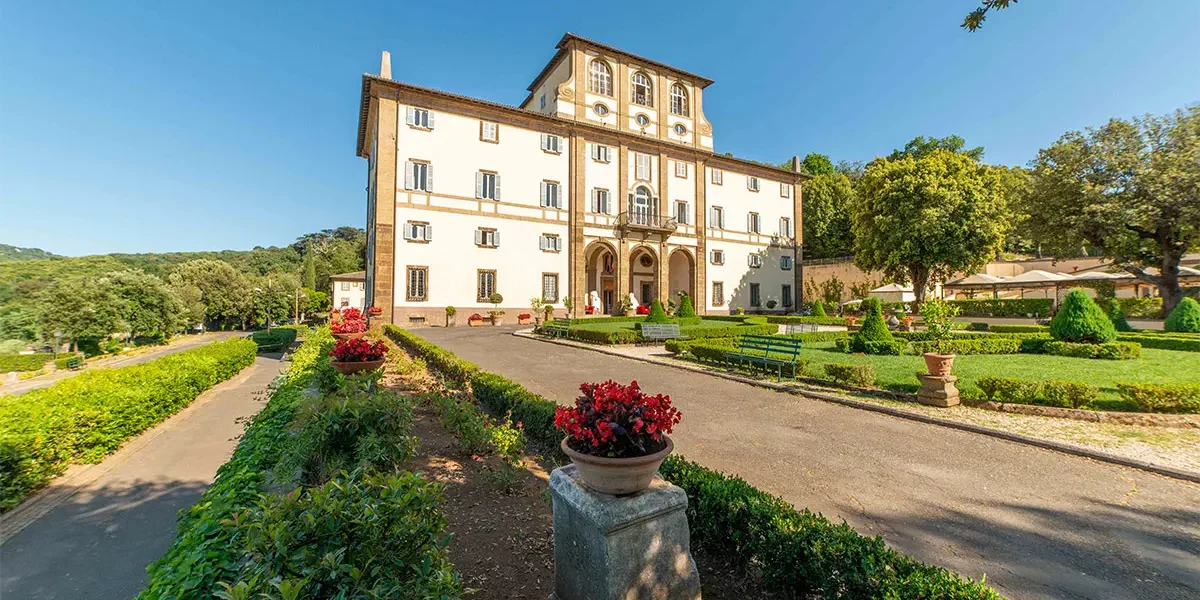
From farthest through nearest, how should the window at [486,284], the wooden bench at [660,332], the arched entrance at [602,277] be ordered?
the arched entrance at [602,277], the window at [486,284], the wooden bench at [660,332]

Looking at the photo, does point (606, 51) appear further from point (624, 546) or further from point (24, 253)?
point (24, 253)

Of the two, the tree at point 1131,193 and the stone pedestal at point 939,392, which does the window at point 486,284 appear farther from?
the tree at point 1131,193

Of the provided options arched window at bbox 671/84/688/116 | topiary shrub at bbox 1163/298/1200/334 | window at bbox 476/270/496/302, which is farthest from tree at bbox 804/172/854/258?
window at bbox 476/270/496/302

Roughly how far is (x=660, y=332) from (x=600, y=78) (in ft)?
65.3

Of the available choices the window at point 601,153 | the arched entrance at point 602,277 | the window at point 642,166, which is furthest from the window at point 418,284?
the window at point 642,166

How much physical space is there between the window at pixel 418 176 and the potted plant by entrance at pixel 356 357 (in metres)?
18.2

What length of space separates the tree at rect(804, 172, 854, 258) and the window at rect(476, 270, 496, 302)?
101ft

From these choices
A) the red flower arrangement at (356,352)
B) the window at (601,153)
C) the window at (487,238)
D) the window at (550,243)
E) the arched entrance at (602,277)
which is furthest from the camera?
the arched entrance at (602,277)

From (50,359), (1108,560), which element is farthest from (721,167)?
(50,359)

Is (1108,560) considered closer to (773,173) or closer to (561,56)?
(561,56)

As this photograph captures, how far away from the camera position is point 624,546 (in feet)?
7.62

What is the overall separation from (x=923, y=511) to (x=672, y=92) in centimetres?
3229

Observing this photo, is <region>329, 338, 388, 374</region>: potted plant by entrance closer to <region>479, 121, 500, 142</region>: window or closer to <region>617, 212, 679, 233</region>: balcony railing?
<region>479, 121, 500, 142</region>: window

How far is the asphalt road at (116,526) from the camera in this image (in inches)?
132
